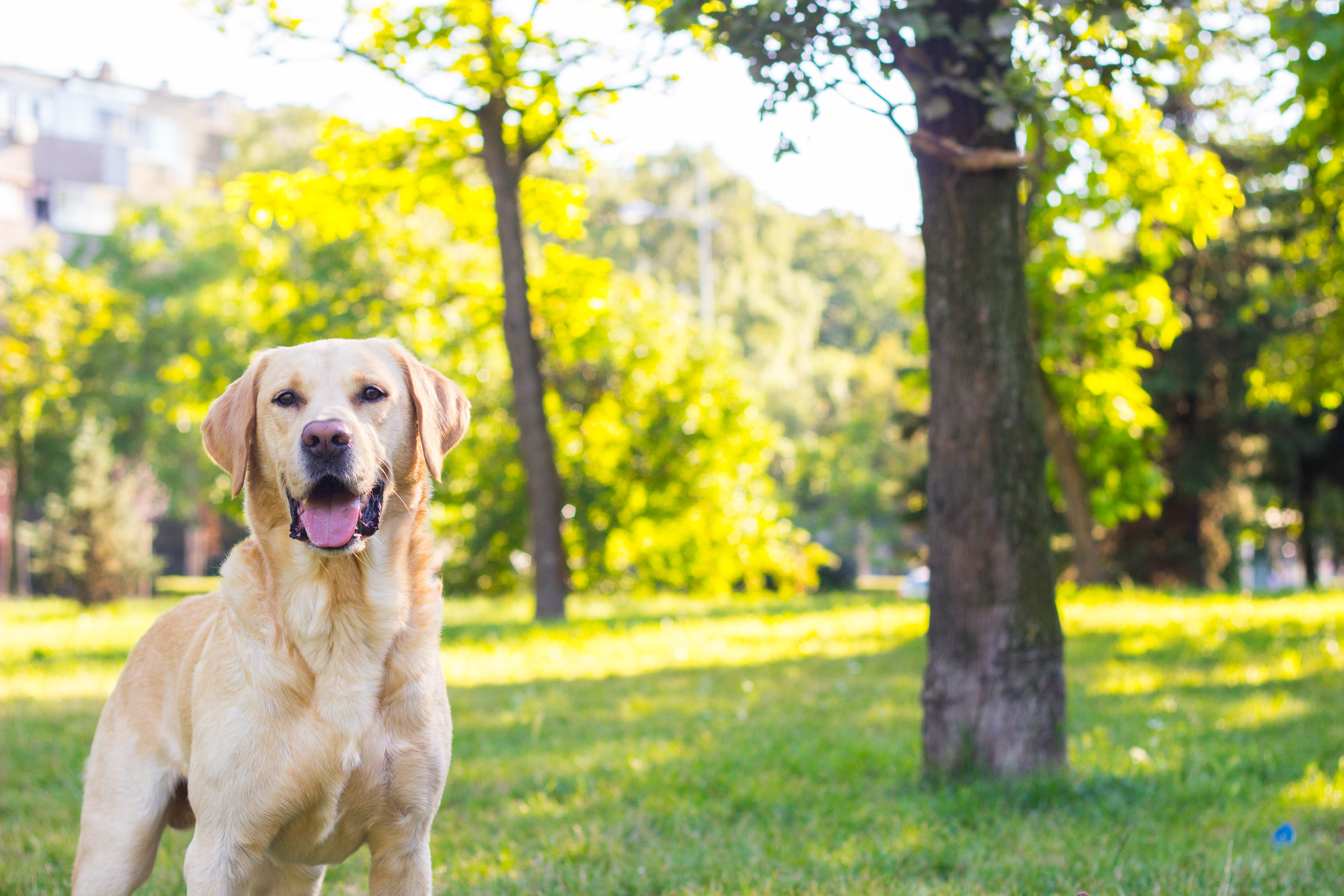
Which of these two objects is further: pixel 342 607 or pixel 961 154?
pixel 961 154

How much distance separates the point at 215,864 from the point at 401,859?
47cm

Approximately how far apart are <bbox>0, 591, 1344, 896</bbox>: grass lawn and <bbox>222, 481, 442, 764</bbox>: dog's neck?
1.22 meters

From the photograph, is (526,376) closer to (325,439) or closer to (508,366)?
(325,439)

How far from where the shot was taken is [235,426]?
10.1ft

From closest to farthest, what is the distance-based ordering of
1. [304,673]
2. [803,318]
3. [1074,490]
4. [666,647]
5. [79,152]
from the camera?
1. [304,673]
2. [666,647]
3. [1074,490]
4. [803,318]
5. [79,152]

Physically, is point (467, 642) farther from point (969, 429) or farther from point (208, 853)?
point (208, 853)

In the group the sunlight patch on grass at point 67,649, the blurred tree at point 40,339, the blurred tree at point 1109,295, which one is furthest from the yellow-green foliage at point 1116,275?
the blurred tree at point 40,339

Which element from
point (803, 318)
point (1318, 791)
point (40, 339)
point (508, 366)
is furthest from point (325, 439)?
point (803, 318)

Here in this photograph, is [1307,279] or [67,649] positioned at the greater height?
[1307,279]

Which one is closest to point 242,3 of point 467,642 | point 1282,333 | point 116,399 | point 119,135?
point 467,642

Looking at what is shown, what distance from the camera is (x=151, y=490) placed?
3897 cm

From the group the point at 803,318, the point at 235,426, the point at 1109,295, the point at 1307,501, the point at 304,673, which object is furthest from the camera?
the point at 803,318

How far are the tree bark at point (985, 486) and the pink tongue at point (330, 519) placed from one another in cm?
293

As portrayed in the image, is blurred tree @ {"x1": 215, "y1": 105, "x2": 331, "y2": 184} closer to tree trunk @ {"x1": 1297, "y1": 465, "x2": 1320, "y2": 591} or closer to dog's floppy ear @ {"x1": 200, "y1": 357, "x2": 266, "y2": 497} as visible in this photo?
tree trunk @ {"x1": 1297, "y1": 465, "x2": 1320, "y2": 591}
